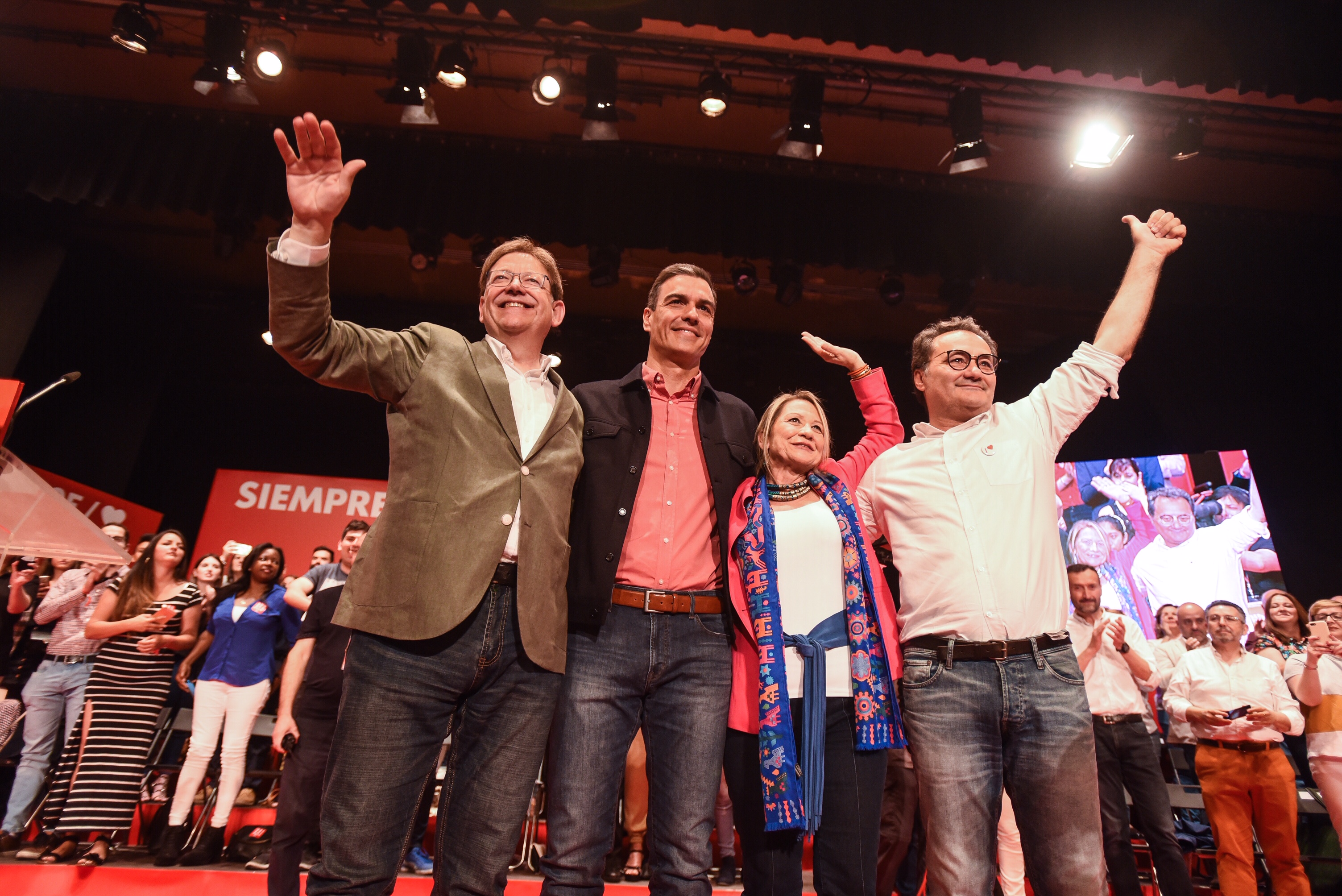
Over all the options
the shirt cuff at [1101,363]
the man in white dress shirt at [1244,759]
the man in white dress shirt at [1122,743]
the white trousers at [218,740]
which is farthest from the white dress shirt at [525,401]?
the man in white dress shirt at [1244,759]

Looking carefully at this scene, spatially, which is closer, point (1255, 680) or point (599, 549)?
point (599, 549)

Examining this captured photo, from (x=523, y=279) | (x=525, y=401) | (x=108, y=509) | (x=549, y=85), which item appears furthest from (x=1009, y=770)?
(x=108, y=509)

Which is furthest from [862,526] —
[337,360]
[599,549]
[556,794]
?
[337,360]

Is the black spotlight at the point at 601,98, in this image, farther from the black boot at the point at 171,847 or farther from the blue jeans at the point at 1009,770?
the black boot at the point at 171,847

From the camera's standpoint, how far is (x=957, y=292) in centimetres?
663

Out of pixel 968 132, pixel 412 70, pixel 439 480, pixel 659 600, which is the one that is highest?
pixel 412 70

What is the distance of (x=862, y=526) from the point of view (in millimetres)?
2115

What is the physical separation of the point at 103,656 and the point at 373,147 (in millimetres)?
4362

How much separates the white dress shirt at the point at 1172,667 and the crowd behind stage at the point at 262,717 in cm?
3

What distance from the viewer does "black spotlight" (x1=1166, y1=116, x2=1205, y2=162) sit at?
5.57 m

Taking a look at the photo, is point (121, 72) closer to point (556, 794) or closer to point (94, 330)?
point (94, 330)

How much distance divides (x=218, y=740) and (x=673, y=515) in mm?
4368

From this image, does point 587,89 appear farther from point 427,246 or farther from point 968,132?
point 968,132

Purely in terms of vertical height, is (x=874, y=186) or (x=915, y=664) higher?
(x=874, y=186)
